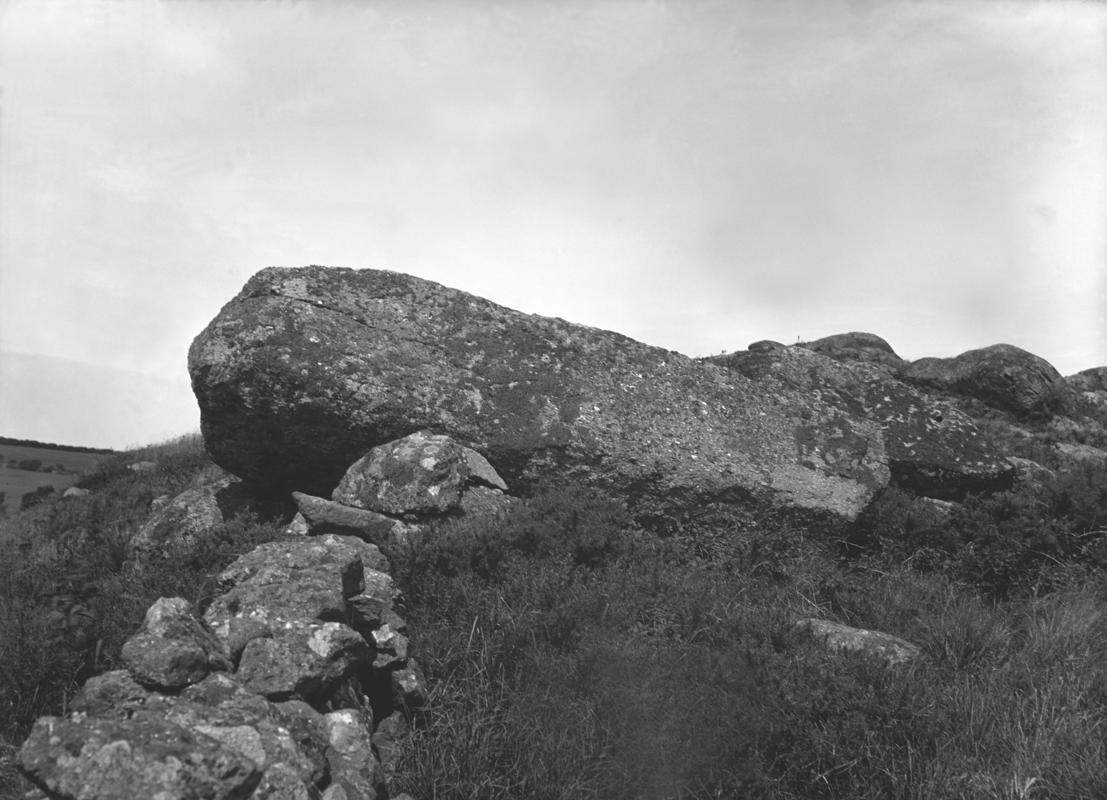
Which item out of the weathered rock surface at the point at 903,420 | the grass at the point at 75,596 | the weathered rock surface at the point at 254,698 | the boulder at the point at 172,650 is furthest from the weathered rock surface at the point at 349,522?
the weathered rock surface at the point at 903,420

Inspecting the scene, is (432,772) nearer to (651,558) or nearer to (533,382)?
(651,558)

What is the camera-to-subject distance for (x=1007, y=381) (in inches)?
639

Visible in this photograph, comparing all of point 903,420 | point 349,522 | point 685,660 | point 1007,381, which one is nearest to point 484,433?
point 349,522

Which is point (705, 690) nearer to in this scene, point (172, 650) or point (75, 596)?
point (172, 650)

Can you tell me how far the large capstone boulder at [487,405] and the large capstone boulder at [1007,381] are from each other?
8492 mm

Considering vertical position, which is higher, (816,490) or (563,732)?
(816,490)

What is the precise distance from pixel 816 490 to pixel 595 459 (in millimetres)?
2182

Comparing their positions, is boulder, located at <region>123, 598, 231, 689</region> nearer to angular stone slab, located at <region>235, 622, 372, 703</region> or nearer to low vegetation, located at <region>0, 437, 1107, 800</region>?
angular stone slab, located at <region>235, 622, 372, 703</region>

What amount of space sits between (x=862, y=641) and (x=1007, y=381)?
1194 centimetres

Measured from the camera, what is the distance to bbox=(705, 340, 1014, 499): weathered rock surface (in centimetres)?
952

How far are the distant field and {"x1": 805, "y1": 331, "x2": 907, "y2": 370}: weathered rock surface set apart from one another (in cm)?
→ 1570

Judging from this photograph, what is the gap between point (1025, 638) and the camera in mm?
6465

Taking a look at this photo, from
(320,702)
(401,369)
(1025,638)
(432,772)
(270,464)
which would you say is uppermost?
(401,369)

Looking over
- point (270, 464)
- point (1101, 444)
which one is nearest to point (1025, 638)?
point (270, 464)
